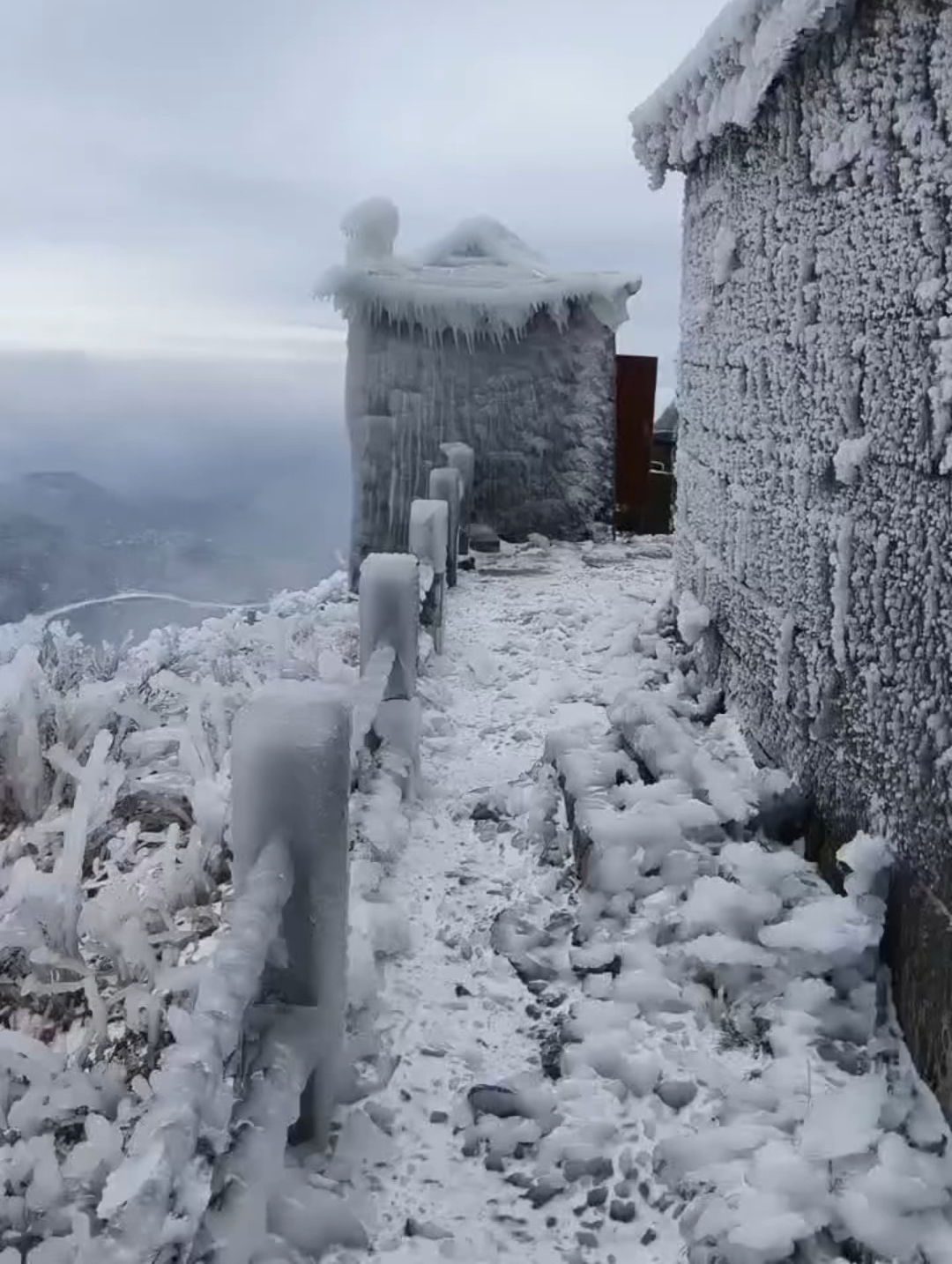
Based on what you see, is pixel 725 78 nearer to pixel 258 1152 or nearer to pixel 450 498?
pixel 258 1152

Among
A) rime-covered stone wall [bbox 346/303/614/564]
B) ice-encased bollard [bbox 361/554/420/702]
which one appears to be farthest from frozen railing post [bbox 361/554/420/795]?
rime-covered stone wall [bbox 346/303/614/564]

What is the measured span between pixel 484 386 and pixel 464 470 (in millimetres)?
1298

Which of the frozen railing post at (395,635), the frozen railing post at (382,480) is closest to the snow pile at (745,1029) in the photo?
the frozen railing post at (395,635)

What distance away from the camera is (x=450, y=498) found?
8.65 metres

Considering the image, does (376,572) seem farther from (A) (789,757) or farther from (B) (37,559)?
(B) (37,559)

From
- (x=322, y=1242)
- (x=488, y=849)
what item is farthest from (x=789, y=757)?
(x=322, y=1242)

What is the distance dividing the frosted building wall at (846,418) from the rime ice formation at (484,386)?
6.32 meters

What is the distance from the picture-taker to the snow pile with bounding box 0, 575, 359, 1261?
1582mm

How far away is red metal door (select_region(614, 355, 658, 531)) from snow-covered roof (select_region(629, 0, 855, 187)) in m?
8.23

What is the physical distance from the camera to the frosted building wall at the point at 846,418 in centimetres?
247

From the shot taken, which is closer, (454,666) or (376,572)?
(376,572)

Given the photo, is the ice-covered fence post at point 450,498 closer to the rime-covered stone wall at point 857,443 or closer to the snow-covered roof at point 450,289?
the snow-covered roof at point 450,289

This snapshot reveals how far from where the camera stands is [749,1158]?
2.15m

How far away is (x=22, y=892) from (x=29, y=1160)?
0.98m
